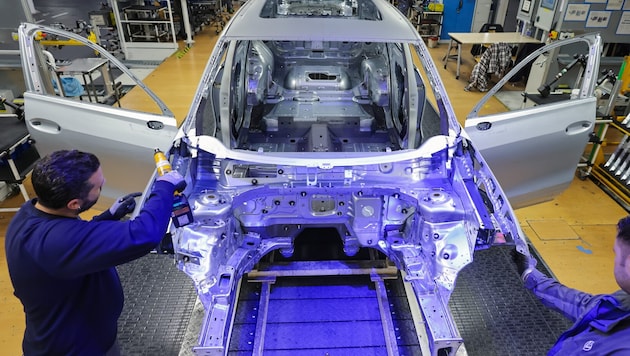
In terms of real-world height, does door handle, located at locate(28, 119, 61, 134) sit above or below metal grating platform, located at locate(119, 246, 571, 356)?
above

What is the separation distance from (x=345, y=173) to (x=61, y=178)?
4.35ft

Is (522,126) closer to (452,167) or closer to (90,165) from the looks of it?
(452,167)

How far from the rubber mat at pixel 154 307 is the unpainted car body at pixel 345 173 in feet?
1.54

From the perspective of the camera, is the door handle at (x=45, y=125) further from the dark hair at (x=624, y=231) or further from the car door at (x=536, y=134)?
the dark hair at (x=624, y=231)

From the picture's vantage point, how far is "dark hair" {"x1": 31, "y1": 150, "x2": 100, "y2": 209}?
4.52ft

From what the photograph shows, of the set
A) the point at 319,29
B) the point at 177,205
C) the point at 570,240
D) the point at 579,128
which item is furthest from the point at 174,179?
the point at 570,240

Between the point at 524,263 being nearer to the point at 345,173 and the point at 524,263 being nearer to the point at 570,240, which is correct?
the point at 345,173

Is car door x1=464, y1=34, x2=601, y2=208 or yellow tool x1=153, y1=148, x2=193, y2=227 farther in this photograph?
car door x1=464, y1=34, x2=601, y2=208

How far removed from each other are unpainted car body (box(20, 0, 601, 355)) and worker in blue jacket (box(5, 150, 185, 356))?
0.49 metres

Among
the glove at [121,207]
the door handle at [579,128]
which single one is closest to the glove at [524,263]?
the door handle at [579,128]

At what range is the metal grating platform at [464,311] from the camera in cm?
251

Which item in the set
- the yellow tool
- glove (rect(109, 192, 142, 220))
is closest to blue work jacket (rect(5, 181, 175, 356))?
the yellow tool

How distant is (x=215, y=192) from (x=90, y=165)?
787 millimetres

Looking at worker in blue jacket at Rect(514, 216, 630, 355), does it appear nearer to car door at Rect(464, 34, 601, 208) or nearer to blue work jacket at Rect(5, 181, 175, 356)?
car door at Rect(464, 34, 601, 208)
